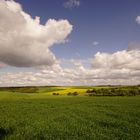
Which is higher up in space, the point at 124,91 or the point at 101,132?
the point at 124,91

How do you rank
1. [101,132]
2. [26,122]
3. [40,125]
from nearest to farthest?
[101,132] < [40,125] < [26,122]

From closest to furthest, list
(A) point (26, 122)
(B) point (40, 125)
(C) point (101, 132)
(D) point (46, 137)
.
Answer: (D) point (46, 137) < (C) point (101, 132) < (B) point (40, 125) < (A) point (26, 122)

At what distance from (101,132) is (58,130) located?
12.5 feet

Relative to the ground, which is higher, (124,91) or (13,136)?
(124,91)

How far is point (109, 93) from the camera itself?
91375 mm

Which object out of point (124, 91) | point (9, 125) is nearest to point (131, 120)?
point (9, 125)

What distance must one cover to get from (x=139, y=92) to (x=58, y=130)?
7369 centimetres

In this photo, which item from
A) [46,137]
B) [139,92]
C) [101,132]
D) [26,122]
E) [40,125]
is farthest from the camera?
[139,92]

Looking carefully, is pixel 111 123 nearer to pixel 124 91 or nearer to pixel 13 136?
pixel 13 136

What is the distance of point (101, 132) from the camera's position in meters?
20.4

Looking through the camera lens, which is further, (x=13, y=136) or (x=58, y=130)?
(x=58, y=130)

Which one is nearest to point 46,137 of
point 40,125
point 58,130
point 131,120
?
point 58,130

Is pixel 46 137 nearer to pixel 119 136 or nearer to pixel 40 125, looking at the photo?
pixel 40 125

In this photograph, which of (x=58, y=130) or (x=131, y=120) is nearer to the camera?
(x=58, y=130)
